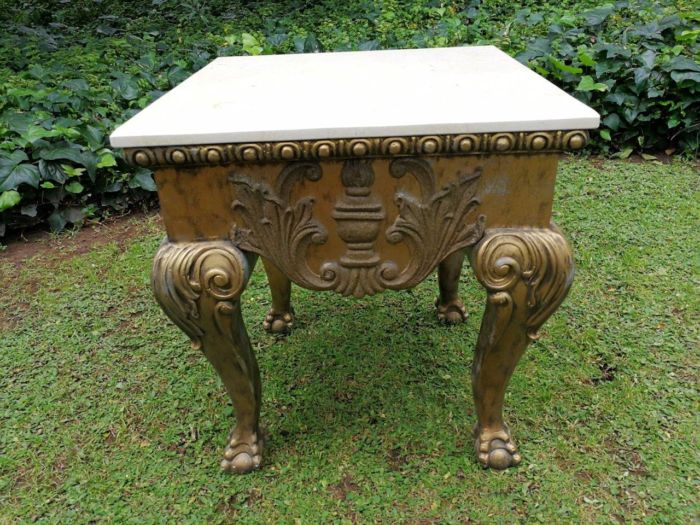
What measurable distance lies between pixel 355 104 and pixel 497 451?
3.19 ft

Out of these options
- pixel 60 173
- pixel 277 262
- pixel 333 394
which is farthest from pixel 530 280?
pixel 60 173

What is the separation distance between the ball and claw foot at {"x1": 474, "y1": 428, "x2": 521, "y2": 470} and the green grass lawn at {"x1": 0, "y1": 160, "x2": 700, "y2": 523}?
27mm

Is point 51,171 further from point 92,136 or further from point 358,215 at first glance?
point 358,215

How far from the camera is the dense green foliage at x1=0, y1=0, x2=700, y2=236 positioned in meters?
2.87

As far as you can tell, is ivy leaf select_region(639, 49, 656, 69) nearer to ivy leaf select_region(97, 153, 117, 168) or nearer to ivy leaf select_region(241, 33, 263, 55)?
ivy leaf select_region(241, 33, 263, 55)

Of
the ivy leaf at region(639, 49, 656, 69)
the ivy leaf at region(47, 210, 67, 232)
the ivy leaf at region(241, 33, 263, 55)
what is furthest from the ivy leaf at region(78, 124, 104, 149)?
the ivy leaf at region(639, 49, 656, 69)

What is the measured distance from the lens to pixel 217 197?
116 centimetres

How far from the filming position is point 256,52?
3600mm

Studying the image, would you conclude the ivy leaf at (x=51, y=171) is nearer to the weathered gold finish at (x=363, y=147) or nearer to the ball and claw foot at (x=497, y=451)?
the weathered gold finish at (x=363, y=147)

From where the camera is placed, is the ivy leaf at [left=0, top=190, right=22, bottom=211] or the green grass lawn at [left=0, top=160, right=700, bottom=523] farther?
the ivy leaf at [left=0, top=190, right=22, bottom=211]

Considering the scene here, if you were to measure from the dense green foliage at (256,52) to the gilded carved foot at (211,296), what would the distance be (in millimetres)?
1905

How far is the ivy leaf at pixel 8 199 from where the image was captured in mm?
2656

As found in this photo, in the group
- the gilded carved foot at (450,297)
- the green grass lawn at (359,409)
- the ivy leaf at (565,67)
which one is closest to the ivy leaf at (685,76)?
the ivy leaf at (565,67)

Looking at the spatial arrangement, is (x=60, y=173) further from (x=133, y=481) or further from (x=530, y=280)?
(x=530, y=280)
